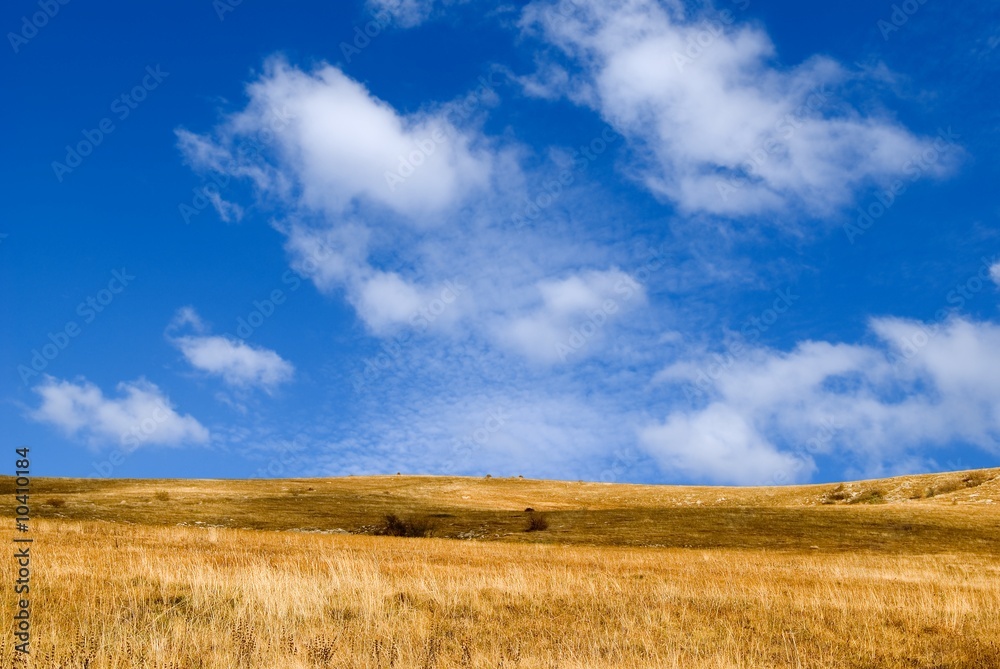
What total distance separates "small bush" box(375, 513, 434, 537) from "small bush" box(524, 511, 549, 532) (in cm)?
651

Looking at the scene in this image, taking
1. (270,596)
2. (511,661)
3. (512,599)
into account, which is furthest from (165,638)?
(512,599)

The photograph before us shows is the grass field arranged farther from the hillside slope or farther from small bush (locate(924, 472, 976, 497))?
small bush (locate(924, 472, 976, 497))

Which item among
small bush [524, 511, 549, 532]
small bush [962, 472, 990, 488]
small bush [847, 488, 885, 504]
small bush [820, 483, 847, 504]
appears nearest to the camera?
small bush [524, 511, 549, 532]

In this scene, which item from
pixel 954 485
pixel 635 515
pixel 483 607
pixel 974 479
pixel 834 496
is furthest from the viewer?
pixel 834 496

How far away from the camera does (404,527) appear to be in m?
44.8

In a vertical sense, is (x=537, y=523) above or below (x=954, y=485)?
below

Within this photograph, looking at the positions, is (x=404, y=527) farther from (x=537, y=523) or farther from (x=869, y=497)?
(x=869, y=497)

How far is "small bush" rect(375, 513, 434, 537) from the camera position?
44281mm

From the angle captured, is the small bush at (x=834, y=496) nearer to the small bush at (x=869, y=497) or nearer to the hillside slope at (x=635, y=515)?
the hillside slope at (x=635, y=515)

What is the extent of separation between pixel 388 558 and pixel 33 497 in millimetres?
46989

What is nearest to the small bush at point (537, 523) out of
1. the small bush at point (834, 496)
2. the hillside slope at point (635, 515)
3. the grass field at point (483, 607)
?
the hillside slope at point (635, 515)

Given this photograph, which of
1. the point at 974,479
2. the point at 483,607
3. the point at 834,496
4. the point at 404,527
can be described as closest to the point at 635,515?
the point at 404,527

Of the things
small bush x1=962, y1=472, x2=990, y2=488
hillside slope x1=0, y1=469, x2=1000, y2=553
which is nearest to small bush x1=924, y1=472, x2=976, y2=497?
small bush x1=962, y1=472, x2=990, y2=488

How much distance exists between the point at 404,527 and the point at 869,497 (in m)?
45.7
